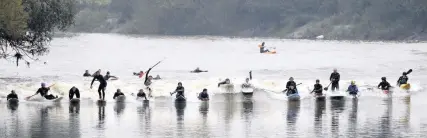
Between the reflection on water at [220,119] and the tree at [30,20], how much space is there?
6808 mm

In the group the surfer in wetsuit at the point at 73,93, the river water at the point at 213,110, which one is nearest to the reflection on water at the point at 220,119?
the river water at the point at 213,110

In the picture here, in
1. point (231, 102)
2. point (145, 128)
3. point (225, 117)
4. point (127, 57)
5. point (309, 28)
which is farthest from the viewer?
point (309, 28)

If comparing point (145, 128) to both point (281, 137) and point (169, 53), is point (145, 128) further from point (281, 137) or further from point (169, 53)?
point (169, 53)

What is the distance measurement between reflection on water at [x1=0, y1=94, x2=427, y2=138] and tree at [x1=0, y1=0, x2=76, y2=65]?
22.3 feet

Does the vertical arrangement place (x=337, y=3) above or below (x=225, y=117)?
above

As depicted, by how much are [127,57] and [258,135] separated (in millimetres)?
74904

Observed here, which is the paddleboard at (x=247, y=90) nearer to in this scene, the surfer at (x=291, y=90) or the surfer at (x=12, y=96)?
the surfer at (x=291, y=90)

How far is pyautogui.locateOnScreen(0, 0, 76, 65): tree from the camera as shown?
55009 mm

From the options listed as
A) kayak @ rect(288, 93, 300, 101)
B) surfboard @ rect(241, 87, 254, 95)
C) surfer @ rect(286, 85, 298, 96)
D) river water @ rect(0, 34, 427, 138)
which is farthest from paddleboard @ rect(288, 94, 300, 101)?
surfboard @ rect(241, 87, 254, 95)

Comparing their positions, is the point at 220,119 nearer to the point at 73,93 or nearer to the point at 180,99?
the point at 180,99

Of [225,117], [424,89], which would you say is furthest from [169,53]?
[225,117]

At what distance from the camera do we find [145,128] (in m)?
41.0

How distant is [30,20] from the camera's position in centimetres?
6056

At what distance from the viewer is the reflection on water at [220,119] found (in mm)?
39562
